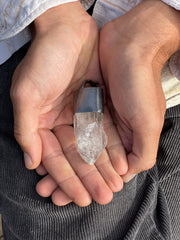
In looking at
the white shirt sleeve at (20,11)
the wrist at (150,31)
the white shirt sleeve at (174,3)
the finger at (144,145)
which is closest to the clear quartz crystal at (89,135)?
the finger at (144,145)

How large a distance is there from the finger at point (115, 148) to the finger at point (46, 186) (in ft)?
0.92

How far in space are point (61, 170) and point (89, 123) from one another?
27 cm

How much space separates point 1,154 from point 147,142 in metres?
0.70

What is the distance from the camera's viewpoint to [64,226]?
1.08m

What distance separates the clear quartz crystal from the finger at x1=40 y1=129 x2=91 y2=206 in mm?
91

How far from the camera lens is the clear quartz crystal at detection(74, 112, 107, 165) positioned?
1142 millimetres

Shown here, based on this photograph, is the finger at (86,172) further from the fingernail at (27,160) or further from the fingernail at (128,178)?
the fingernail at (27,160)

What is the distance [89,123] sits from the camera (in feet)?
4.02

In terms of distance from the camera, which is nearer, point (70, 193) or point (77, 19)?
point (70, 193)

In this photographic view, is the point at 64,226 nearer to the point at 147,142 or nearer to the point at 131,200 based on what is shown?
the point at 131,200

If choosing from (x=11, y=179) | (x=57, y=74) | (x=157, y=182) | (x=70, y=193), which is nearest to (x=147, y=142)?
(x=157, y=182)

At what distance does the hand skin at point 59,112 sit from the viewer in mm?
1044

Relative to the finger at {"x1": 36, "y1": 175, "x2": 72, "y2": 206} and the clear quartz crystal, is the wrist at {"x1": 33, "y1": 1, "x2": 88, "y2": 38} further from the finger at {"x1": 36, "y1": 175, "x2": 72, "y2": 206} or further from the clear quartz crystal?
the finger at {"x1": 36, "y1": 175, "x2": 72, "y2": 206}

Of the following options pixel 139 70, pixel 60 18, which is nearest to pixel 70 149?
pixel 139 70
